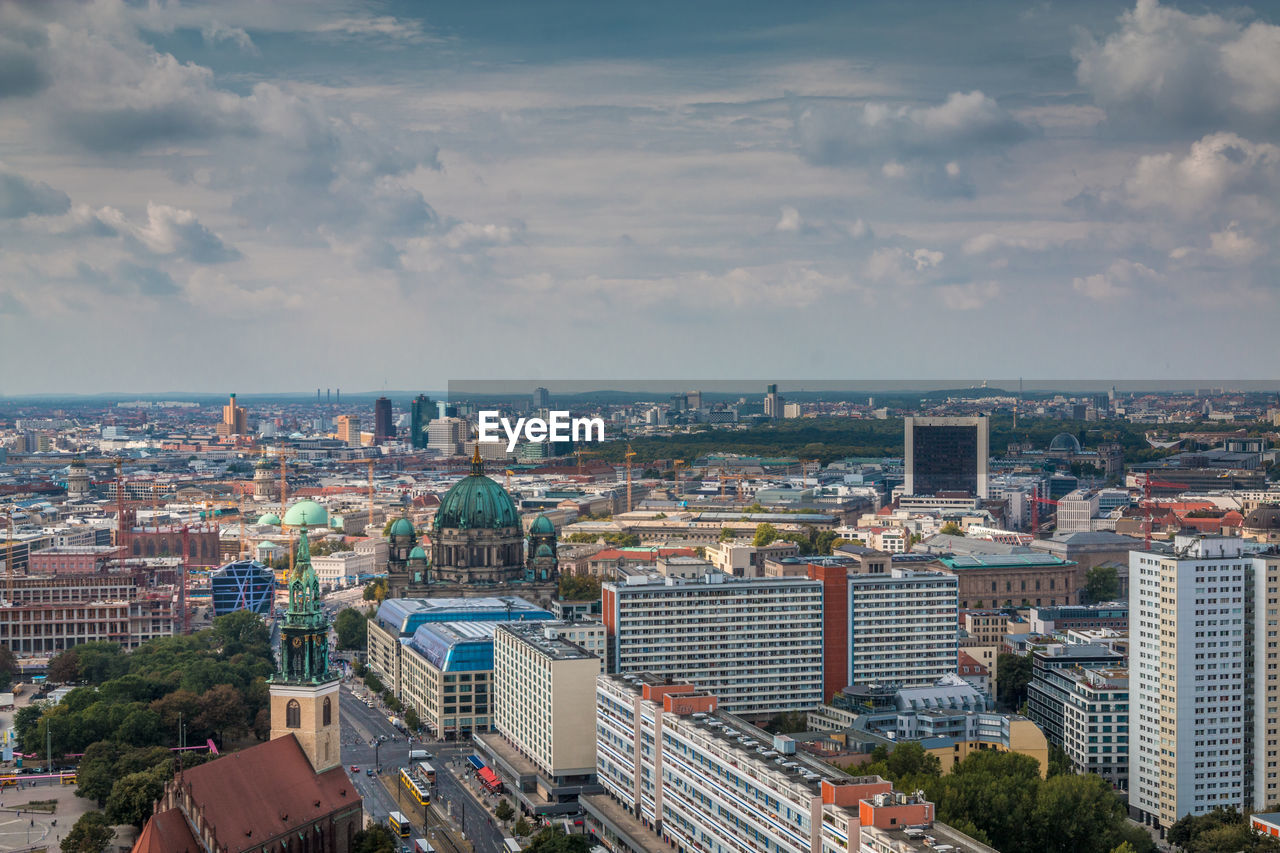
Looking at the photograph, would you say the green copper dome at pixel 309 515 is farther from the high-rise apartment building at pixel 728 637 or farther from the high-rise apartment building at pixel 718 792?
the high-rise apartment building at pixel 718 792

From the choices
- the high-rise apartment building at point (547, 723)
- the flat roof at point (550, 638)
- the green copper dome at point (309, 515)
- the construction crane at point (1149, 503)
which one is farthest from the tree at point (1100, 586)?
the green copper dome at point (309, 515)

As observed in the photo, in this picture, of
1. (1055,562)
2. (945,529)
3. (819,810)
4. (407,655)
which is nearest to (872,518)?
(945,529)

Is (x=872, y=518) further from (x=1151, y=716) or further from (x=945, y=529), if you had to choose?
(x=1151, y=716)

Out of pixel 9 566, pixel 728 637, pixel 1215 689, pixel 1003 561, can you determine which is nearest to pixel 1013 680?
pixel 728 637

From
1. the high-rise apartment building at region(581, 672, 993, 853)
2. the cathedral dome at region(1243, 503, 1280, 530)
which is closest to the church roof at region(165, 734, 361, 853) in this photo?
the high-rise apartment building at region(581, 672, 993, 853)

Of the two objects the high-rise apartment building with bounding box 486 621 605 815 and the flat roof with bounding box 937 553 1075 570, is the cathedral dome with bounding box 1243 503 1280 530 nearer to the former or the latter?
the flat roof with bounding box 937 553 1075 570

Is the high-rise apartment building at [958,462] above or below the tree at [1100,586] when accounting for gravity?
above
